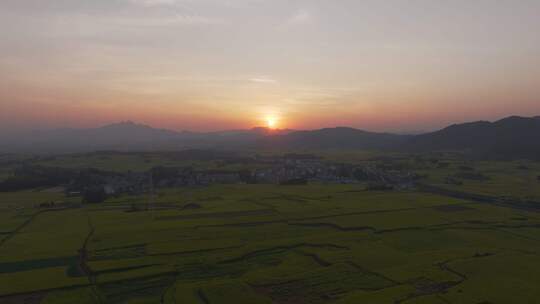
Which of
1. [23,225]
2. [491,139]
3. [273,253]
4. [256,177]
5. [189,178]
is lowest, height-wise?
[273,253]

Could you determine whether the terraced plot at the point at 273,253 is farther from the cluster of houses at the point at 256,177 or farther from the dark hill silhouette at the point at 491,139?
the dark hill silhouette at the point at 491,139

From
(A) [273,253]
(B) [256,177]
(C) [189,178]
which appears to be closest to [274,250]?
(A) [273,253]

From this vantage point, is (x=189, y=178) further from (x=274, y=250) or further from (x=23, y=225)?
(x=274, y=250)

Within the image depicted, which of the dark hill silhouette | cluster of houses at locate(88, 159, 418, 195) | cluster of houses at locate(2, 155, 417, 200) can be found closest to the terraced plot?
cluster of houses at locate(2, 155, 417, 200)

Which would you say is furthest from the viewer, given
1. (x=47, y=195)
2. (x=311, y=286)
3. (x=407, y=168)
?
(x=407, y=168)

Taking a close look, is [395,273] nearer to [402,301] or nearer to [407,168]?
[402,301]

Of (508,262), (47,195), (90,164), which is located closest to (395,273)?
(508,262)

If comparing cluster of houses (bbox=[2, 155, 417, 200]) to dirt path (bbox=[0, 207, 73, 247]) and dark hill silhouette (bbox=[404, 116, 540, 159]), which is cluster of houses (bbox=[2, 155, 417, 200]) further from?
dark hill silhouette (bbox=[404, 116, 540, 159])
